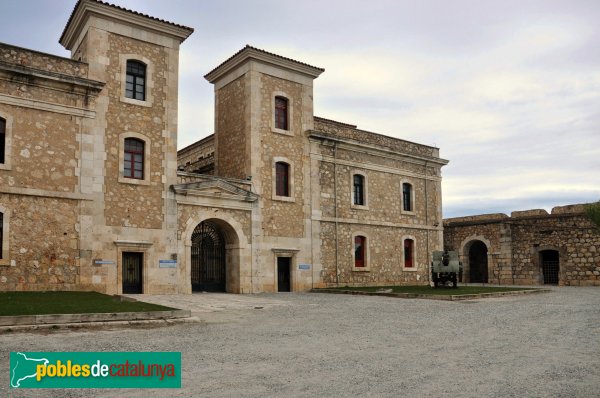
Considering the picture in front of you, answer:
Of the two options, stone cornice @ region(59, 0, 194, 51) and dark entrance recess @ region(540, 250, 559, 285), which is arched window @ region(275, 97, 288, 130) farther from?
dark entrance recess @ region(540, 250, 559, 285)

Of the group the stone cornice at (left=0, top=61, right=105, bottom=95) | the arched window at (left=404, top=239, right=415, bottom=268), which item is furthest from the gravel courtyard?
the arched window at (left=404, top=239, right=415, bottom=268)

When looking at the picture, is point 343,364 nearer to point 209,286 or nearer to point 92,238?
point 92,238

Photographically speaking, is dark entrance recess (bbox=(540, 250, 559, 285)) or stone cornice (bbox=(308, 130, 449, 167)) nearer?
stone cornice (bbox=(308, 130, 449, 167))

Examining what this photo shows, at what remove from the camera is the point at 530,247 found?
30688 mm

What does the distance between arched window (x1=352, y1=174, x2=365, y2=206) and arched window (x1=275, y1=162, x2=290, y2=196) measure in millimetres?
4210

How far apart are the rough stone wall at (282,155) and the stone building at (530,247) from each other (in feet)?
46.3

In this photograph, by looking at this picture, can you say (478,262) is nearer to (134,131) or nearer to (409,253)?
(409,253)

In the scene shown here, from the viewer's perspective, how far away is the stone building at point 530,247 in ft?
93.7

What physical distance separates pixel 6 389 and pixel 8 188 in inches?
482

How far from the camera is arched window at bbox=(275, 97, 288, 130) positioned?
2395cm

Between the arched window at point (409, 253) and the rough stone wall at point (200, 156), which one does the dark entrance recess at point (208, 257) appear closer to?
the rough stone wall at point (200, 156)

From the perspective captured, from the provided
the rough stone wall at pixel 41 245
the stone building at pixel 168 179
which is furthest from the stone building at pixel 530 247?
the rough stone wall at pixel 41 245

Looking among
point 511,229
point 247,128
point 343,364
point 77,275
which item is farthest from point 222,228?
point 511,229

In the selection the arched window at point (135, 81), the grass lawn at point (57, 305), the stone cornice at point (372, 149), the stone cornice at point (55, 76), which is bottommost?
the grass lawn at point (57, 305)
